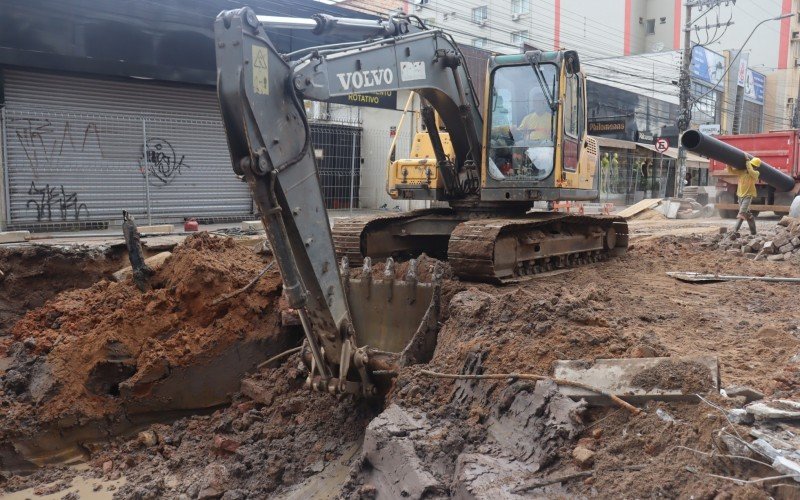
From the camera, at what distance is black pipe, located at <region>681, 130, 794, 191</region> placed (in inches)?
359

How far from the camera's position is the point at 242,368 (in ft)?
22.1

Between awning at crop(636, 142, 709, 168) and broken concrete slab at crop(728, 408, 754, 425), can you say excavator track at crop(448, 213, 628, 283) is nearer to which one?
broken concrete slab at crop(728, 408, 754, 425)

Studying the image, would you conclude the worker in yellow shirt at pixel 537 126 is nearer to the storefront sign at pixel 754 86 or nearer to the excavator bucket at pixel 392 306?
the excavator bucket at pixel 392 306

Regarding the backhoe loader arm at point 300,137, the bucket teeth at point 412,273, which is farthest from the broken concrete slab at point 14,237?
the backhoe loader arm at point 300,137

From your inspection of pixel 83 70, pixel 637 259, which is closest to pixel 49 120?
pixel 83 70

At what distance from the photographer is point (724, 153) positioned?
1061cm

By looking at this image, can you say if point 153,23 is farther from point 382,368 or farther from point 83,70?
point 382,368

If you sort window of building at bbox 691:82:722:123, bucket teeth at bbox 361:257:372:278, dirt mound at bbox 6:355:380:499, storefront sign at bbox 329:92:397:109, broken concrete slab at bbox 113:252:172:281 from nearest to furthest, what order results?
dirt mound at bbox 6:355:380:499
bucket teeth at bbox 361:257:372:278
broken concrete slab at bbox 113:252:172:281
storefront sign at bbox 329:92:397:109
window of building at bbox 691:82:722:123

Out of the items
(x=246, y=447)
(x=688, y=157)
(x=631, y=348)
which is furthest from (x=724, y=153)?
(x=688, y=157)

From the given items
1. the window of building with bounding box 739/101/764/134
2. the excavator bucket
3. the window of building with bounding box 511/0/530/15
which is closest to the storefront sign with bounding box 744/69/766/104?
the window of building with bounding box 739/101/764/134

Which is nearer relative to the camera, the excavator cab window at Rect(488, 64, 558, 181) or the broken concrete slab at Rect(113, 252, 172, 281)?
the excavator cab window at Rect(488, 64, 558, 181)

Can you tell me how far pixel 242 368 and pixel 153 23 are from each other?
8.30 m

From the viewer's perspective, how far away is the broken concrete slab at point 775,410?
3.10 meters

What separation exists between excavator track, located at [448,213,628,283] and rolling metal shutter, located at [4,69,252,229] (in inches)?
288
